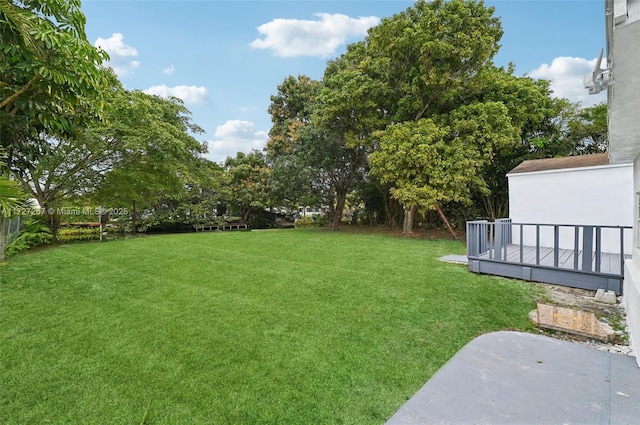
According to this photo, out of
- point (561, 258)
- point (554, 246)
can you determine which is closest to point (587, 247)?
point (554, 246)

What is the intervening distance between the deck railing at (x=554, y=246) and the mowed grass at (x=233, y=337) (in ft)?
2.07

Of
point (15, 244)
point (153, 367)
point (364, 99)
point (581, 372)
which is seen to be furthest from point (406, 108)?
point (15, 244)

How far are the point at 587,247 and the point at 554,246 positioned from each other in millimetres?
430

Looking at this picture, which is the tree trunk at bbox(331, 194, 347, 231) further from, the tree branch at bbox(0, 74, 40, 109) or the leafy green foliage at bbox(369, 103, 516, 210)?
the tree branch at bbox(0, 74, 40, 109)

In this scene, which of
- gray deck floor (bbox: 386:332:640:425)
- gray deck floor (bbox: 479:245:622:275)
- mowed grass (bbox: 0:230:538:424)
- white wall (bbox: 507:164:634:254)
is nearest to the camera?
gray deck floor (bbox: 386:332:640:425)

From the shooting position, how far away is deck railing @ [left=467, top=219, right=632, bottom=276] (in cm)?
450

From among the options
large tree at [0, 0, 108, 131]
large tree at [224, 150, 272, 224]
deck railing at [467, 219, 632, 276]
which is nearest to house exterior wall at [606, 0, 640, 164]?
deck railing at [467, 219, 632, 276]

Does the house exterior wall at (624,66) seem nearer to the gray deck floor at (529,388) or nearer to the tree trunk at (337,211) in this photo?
the gray deck floor at (529,388)

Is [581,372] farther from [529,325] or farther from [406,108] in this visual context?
[406,108]

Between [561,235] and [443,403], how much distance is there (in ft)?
22.6

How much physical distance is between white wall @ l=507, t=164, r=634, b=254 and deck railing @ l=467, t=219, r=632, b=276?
0.08 feet

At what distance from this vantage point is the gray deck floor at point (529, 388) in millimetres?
1858

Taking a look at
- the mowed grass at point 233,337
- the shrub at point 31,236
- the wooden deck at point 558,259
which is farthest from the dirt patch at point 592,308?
the shrub at point 31,236

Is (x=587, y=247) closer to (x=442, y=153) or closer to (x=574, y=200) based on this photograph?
(x=574, y=200)
